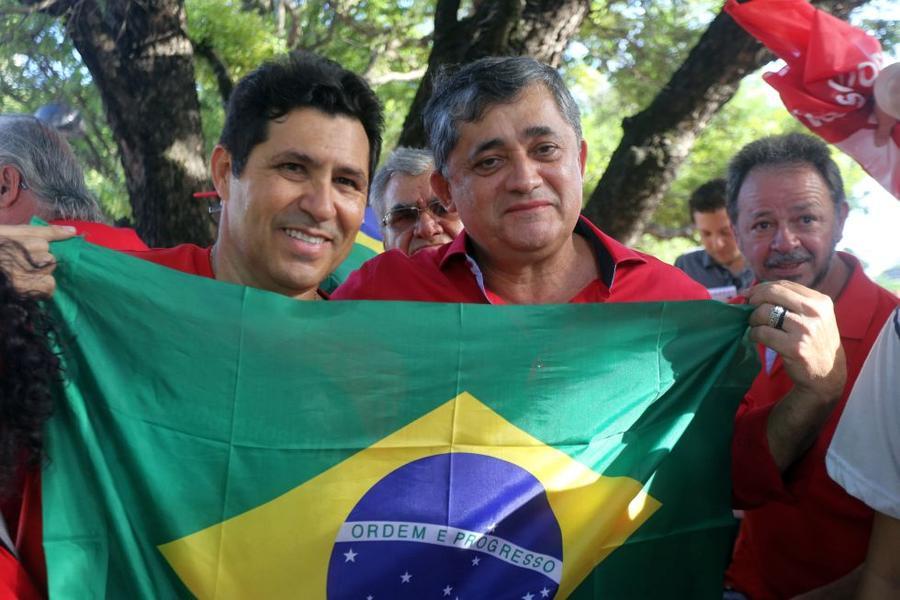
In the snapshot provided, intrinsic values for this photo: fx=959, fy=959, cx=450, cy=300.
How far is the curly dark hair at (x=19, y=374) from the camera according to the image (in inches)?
86.7

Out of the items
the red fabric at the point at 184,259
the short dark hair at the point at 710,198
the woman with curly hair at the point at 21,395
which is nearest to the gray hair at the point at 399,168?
the red fabric at the point at 184,259

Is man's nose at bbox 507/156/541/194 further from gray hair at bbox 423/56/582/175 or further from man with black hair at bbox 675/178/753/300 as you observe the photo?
man with black hair at bbox 675/178/753/300

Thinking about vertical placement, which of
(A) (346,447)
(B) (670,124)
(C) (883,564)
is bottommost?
(C) (883,564)

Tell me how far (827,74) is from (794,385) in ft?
3.76

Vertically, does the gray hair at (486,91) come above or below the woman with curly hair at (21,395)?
above

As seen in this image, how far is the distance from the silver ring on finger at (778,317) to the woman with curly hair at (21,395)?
1836 mm

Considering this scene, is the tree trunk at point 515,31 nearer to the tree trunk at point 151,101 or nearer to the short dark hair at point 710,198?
the short dark hair at point 710,198

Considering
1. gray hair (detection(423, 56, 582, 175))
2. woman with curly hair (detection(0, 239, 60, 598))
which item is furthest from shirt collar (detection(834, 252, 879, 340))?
woman with curly hair (detection(0, 239, 60, 598))

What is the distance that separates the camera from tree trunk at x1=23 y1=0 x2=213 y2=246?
6.08m

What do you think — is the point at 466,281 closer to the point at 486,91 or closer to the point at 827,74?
the point at 486,91

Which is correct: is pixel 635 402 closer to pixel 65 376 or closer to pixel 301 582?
pixel 301 582

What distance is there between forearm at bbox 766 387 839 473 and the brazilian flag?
25 centimetres

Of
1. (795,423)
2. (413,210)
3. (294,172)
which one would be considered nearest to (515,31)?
(413,210)

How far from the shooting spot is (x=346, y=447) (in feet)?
8.15
